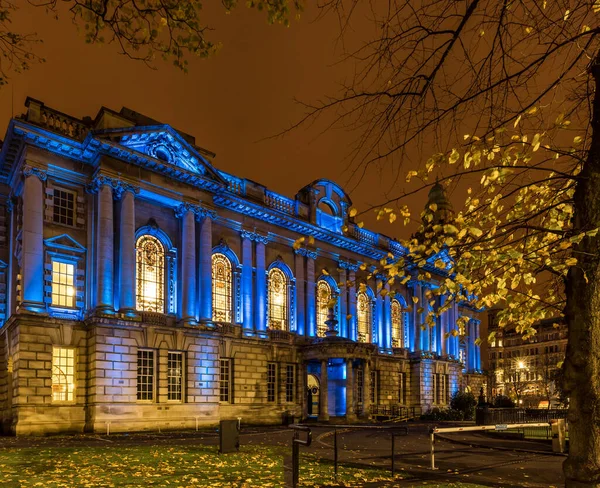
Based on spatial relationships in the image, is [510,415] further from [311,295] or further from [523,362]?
[523,362]

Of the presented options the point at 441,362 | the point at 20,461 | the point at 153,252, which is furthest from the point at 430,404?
the point at 20,461

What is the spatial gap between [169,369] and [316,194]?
62.3ft

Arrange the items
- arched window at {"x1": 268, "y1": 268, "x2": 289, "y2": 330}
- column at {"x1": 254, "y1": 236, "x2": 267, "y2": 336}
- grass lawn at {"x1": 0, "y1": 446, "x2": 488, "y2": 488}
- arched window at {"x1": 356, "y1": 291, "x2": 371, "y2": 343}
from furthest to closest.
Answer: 1. arched window at {"x1": 356, "y1": 291, "x2": 371, "y2": 343}
2. arched window at {"x1": 268, "y1": 268, "x2": 289, "y2": 330}
3. column at {"x1": 254, "y1": 236, "x2": 267, "y2": 336}
4. grass lawn at {"x1": 0, "y1": 446, "x2": 488, "y2": 488}

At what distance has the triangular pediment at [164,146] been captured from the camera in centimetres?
3147

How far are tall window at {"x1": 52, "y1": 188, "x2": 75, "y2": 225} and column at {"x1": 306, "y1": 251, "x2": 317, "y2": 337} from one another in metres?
17.8

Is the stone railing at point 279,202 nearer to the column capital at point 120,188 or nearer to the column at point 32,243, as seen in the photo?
the column capital at point 120,188

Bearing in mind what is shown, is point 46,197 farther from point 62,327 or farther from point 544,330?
point 544,330

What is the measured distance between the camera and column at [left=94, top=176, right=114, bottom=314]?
29.8 meters

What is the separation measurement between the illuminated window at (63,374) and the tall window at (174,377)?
5.21 meters

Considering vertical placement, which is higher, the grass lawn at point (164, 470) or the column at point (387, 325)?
the column at point (387, 325)

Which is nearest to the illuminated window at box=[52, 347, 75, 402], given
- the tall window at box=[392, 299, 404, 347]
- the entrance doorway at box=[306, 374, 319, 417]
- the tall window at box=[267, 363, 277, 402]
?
the tall window at box=[267, 363, 277, 402]

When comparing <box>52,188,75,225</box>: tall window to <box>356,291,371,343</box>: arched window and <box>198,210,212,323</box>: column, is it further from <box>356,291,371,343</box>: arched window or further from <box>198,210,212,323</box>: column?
<box>356,291,371,343</box>: arched window

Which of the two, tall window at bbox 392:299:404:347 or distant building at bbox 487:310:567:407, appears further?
distant building at bbox 487:310:567:407

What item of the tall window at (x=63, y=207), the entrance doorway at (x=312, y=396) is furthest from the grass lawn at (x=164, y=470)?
the entrance doorway at (x=312, y=396)
